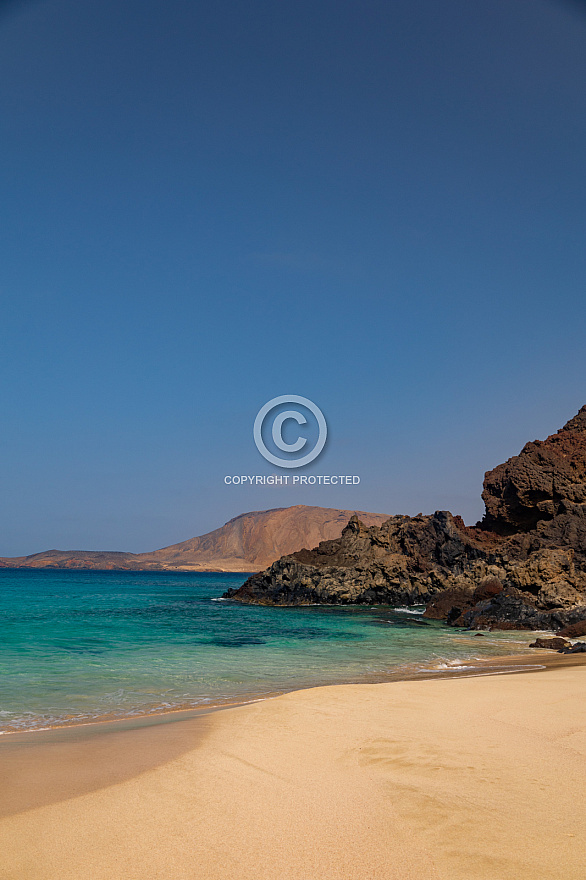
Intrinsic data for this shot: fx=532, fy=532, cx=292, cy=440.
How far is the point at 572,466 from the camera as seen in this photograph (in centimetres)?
4328

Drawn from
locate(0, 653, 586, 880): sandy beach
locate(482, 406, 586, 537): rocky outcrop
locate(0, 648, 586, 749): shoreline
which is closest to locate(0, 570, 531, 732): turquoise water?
locate(0, 648, 586, 749): shoreline

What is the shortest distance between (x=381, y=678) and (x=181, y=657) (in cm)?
645

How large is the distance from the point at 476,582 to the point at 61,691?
34.0 meters

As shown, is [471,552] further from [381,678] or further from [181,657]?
[381,678]

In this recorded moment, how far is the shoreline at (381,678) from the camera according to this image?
25.8 ft

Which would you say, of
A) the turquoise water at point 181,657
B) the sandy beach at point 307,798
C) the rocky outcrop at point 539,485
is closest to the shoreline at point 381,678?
the turquoise water at point 181,657

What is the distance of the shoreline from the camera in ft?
25.8

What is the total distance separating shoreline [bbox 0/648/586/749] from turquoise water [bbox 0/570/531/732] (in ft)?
0.52

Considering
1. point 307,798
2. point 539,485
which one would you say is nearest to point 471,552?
point 539,485

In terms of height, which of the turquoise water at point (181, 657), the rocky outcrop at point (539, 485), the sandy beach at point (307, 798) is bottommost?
the turquoise water at point (181, 657)

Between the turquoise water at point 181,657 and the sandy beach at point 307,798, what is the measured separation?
9.15ft

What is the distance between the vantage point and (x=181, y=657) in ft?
51.7

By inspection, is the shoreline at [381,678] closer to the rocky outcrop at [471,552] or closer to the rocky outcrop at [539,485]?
the rocky outcrop at [471,552]

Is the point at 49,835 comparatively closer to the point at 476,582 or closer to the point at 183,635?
the point at 183,635
